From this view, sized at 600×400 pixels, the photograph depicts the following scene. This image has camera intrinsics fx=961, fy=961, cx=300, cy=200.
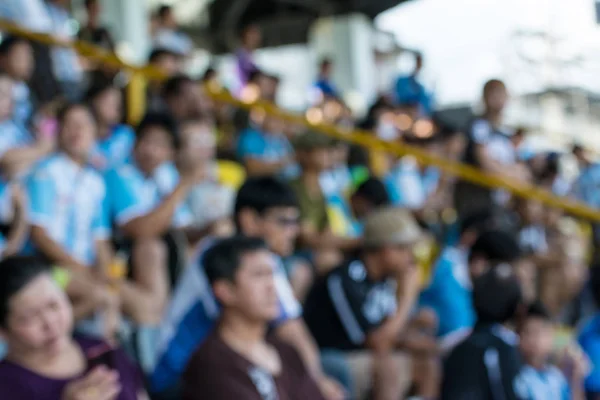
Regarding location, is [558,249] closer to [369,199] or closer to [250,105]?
[369,199]

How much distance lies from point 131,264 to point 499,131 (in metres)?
3.46

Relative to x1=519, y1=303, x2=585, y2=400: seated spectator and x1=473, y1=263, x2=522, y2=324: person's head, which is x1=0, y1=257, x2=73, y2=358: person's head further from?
x1=519, y1=303, x2=585, y2=400: seated spectator

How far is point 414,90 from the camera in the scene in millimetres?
9336

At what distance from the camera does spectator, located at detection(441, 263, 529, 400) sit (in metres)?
3.31

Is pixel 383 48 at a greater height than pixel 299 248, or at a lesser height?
lesser

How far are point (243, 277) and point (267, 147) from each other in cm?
328

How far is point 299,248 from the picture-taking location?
14.9 ft

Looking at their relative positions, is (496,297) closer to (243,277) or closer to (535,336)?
(535,336)

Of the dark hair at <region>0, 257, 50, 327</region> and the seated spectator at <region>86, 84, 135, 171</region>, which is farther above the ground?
the dark hair at <region>0, 257, 50, 327</region>

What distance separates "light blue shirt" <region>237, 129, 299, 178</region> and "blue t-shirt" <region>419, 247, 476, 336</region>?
5.10ft

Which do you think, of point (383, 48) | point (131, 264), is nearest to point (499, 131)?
point (131, 264)

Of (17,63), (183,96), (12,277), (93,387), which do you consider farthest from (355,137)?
(93,387)

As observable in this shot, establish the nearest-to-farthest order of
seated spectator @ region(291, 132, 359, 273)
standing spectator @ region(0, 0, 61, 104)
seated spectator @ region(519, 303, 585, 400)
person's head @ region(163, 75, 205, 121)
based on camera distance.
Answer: seated spectator @ region(519, 303, 585, 400), seated spectator @ region(291, 132, 359, 273), person's head @ region(163, 75, 205, 121), standing spectator @ region(0, 0, 61, 104)

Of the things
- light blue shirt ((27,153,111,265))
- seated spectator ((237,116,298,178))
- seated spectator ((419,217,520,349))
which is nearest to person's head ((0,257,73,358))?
light blue shirt ((27,153,111,265))
